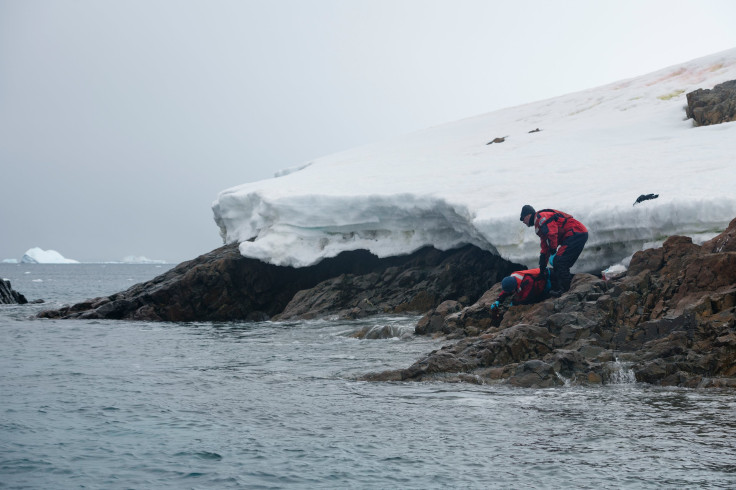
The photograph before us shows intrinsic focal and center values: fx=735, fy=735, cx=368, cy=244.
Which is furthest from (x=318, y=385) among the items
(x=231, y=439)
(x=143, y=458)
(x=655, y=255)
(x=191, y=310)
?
(x=191, y=310)

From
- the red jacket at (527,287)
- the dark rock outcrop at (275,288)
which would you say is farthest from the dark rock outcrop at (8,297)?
the red jacket at (527,287)

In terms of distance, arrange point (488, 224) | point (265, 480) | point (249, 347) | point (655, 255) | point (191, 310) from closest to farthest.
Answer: point (265, 480), point (655, 255), point (249, 347), point (488, 224), point (191, 310)

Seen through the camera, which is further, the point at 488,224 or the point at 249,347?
the point at 488,224

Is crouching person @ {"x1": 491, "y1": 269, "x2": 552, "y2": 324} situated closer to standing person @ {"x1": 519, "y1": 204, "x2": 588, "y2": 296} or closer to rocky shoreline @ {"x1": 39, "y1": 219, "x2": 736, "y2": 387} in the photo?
standing person @ {"x1": 519, "y1": 204, "x2": 588, "y2": 296}

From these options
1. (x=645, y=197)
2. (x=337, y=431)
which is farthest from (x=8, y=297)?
(x=337, y=431)

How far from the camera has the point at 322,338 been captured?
1546 cm

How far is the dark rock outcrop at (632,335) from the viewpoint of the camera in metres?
9.60

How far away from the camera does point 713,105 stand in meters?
22.3

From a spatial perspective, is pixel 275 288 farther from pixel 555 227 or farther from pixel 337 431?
pixel 337 431

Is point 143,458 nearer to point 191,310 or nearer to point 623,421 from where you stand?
point 623,421

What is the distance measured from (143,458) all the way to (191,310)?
590 inches

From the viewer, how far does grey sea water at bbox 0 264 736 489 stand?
6273 mm

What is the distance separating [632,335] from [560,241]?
3.72 meters

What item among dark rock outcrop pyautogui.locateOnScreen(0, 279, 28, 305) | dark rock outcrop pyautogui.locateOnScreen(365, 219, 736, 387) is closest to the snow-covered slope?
dark rock outcrop pyautogui.locateOnScreen(365, 219, 736, 387)
